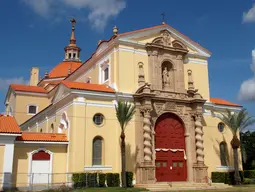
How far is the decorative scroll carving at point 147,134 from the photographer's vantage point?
30.5m

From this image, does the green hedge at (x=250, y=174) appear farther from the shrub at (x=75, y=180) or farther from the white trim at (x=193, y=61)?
the shrub at (x=75, y=180)

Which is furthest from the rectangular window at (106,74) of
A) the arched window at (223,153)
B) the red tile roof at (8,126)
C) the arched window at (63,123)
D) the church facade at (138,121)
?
the arched window at (223,153)

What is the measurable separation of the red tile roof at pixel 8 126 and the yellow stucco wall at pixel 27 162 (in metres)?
1.49

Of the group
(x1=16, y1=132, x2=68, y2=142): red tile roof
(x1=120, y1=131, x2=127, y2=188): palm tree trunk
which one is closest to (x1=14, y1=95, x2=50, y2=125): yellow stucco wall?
(x1=16, y1=132, x2=68, y2=142): red tile roof

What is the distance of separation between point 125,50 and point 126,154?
9.96 meters

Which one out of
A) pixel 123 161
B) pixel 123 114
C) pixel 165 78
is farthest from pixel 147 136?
pixel 165 78

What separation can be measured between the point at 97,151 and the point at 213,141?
42.6ft

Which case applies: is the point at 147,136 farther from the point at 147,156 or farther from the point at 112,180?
the point at 112,180

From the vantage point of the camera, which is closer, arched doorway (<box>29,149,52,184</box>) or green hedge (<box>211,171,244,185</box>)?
arched doorway (<box>29,149,52,184</box>)

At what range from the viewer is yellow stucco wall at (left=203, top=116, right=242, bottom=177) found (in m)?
35.2

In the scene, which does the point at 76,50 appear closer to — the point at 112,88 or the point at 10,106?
the point at 10,106

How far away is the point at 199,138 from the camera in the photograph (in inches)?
1321

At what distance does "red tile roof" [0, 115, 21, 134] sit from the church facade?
0.08 metres

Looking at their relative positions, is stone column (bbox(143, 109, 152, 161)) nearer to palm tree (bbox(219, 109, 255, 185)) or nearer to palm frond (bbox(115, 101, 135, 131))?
palm frond (bbox(115, 101, 135, 131))
